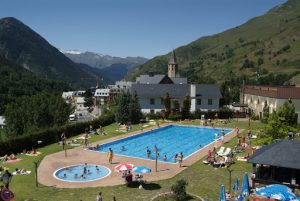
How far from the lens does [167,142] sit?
137ft

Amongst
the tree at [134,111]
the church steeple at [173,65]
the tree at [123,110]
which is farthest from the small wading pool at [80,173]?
the church steeple at [173,65]

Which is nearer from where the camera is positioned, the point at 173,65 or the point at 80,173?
the point at 80,173

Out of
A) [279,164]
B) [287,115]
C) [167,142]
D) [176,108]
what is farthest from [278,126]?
[176,108]

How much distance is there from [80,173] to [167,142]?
666 inches

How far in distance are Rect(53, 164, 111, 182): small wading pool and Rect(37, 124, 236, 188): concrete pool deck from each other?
48cm

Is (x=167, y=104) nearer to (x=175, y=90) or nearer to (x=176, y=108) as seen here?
(x=176, y=108)

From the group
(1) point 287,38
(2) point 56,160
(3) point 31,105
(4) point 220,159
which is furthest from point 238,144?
(1) point 287,38

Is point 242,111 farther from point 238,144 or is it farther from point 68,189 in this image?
point 68,189

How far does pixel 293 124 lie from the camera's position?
30.2m

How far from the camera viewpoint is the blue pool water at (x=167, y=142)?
116 feet

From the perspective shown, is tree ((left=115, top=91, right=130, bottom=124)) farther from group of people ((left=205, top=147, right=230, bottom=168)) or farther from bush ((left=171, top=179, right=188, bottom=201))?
bush ((left=171, top=179, right=188, bottom=201))

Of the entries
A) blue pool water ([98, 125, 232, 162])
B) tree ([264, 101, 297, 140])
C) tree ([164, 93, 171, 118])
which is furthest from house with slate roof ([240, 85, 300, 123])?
tree ([264, 101, 297, 140])

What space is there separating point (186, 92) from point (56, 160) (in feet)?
122

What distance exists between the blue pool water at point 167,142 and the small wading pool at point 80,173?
580 centimetres
